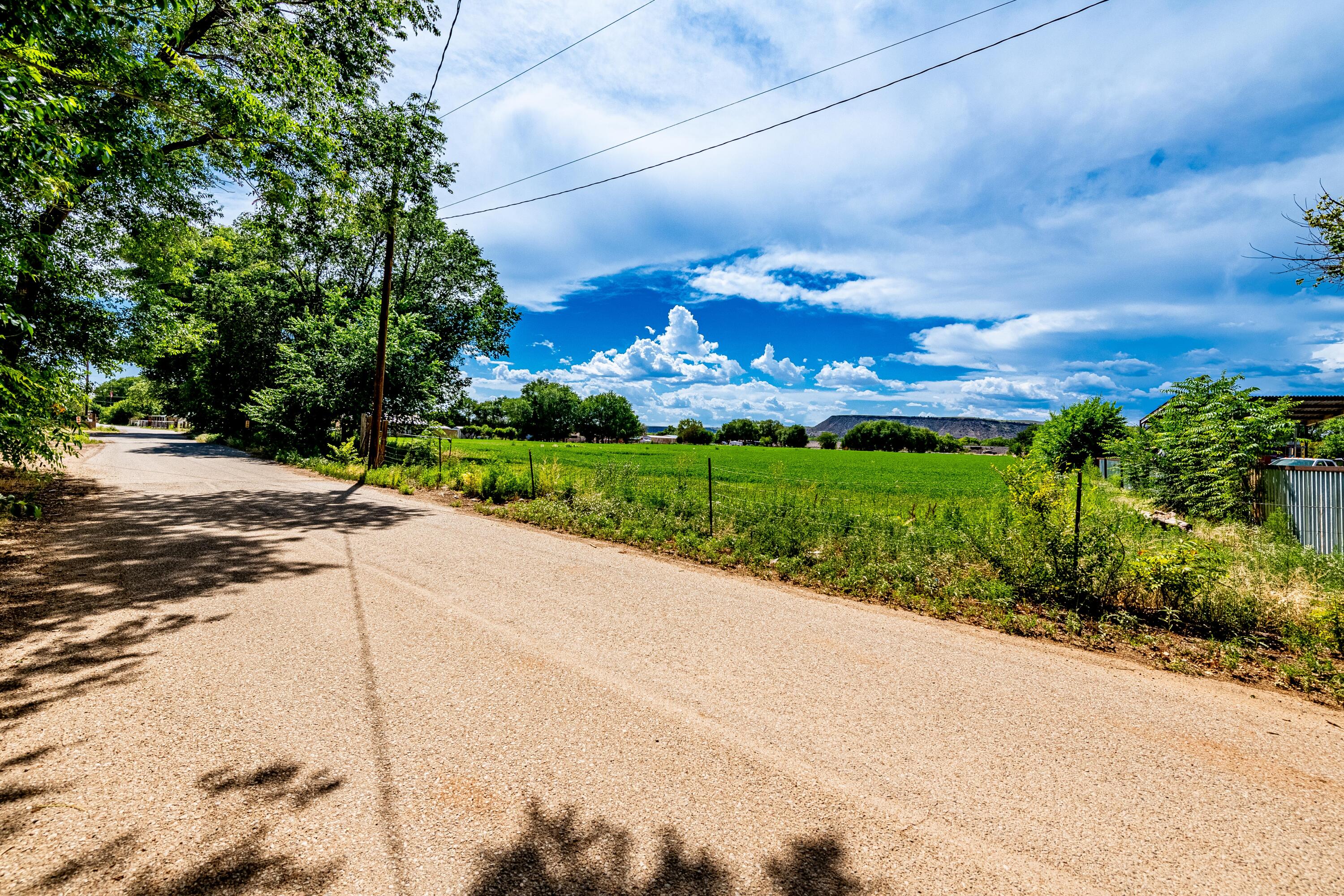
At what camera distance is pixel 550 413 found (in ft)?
361

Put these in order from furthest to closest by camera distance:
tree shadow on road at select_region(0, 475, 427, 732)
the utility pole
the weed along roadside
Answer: the utility pole → the weed along roadside → tree shadow on road at select_region(0, 475, 427, 732)

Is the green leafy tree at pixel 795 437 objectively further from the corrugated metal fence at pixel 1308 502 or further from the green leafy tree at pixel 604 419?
the corrugated metal fence at pixel 1308 502

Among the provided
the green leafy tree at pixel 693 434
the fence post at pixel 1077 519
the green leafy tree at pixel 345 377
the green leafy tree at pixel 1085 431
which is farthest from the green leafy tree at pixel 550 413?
the fence post at pixel 1077 519

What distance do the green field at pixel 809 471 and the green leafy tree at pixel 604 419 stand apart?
192 feet

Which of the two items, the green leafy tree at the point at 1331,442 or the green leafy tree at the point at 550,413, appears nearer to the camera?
the green leafy tree at the point at 1331,442

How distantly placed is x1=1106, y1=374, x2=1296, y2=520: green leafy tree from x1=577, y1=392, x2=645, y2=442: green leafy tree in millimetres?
107169

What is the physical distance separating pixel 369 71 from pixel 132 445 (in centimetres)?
3113

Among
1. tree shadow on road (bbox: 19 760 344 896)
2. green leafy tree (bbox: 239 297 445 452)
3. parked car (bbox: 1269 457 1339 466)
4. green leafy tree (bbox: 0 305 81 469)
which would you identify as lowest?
tree shadow on road (bbox: 19 760 344 896)

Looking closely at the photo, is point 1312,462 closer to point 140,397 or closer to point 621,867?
point 621,867

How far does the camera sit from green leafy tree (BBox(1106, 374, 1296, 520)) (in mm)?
11312

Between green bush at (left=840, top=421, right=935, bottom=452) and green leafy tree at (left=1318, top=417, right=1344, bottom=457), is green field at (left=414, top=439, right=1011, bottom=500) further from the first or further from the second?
green bush at (left=840, top=421, right=935, bottom=452)

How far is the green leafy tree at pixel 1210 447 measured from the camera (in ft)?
37.1

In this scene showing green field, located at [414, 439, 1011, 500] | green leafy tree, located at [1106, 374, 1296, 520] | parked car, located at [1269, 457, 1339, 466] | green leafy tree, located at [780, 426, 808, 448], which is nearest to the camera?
green leafy tree, located at [1106, 374, 1296, 520]

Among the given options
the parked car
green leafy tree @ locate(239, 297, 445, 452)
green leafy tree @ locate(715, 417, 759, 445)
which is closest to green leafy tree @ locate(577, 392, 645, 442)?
green leafy tree @ locate(715, 417, 759, 445)
